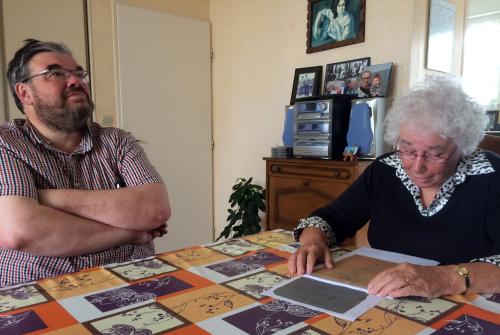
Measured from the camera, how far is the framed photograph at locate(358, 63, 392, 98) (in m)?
2.36

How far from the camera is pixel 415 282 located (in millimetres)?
859

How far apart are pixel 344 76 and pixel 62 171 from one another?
193 centimetres

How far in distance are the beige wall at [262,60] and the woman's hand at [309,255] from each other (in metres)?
1.57

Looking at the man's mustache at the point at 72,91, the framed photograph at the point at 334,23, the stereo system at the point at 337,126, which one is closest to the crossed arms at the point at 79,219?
the man's mustache at the point at 72,91

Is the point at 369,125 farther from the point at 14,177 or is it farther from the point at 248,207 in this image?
the point at 14,177

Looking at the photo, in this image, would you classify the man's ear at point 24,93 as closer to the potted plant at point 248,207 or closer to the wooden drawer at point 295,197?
the wooden drawer at point 295,197

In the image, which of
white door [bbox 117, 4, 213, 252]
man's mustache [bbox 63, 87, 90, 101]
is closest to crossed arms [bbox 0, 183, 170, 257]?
man's mustache [bbox 63, 87, 90, 101]

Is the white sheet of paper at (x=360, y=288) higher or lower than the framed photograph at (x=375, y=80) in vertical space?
lower

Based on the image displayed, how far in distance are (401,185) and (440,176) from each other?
0.15m

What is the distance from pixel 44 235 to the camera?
1.14 metres

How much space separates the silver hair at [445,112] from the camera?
3.68 ft

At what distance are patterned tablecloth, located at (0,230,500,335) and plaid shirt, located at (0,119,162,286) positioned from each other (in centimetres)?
25

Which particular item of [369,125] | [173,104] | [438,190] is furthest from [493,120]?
[438,190]

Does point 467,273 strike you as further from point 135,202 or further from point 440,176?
point 135,202
